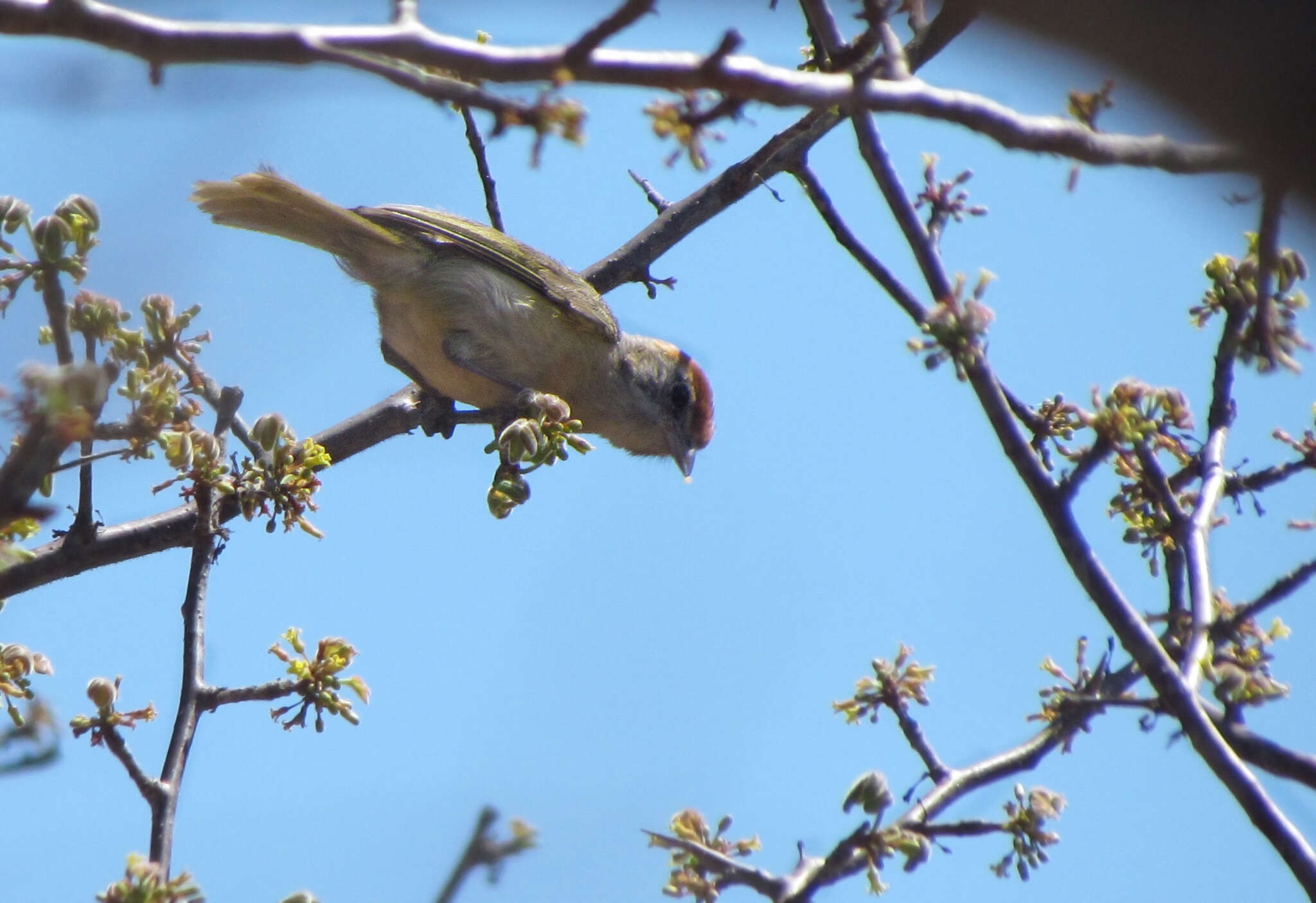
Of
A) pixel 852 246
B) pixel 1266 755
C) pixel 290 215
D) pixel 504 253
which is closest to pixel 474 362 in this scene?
pixel 504 253

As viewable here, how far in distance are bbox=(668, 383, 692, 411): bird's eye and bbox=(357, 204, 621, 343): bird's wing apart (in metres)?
0.52

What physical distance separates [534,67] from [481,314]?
12.8 feet

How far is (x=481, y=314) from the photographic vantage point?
5832 millimetres

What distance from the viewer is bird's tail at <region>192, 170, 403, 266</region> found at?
203 inches

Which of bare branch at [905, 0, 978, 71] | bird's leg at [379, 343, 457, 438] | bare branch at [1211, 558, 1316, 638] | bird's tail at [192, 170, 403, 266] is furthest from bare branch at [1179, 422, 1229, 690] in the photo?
bird's tail at [192, 170, 403, 266]

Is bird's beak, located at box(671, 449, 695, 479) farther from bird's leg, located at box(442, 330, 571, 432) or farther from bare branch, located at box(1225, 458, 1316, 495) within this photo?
bare branch, located at box(1225, 458, 1316, 495)

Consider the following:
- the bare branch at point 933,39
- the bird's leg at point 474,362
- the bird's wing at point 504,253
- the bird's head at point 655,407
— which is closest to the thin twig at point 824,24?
the bare branch at point 933,39

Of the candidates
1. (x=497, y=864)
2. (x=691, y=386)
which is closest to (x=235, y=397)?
(x=497, y=864)

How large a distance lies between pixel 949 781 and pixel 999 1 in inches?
89.0

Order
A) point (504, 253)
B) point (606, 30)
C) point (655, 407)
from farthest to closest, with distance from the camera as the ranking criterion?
point (655, 407)
point (504, 253)
point (606, 30)

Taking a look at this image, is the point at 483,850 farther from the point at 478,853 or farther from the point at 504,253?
the point at 504,253

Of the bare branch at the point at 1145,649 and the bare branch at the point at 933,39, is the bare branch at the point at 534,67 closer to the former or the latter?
the bare branch at the point at 1145,649

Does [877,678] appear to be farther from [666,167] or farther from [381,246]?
[381,246]

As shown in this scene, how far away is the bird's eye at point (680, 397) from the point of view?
6.61 metres
